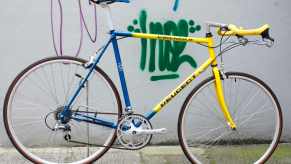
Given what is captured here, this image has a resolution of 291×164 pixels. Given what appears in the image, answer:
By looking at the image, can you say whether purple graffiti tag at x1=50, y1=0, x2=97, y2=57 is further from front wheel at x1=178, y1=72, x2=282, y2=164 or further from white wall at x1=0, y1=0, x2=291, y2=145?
front wheel at x1=178, y1=72, x2=282, y2=164

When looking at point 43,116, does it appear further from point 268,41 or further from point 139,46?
point 268,41

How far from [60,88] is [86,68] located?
93 centimetres

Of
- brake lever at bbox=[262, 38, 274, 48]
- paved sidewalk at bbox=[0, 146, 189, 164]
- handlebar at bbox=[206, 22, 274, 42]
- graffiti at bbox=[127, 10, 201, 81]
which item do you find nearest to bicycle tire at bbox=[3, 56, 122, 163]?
paved sidewalk at bbox=[0, 146, 189, 164]

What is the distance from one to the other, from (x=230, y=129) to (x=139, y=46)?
1189mm

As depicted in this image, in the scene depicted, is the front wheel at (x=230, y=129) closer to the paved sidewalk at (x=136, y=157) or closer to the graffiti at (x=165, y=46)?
the paved sidewalk at (x=136, y=157)

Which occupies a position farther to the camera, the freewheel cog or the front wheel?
the front wheel

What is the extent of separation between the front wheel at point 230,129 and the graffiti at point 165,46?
427mm

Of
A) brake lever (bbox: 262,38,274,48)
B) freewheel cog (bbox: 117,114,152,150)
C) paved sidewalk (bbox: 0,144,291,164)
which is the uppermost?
brake lever (bbox: 262,38,274,48)

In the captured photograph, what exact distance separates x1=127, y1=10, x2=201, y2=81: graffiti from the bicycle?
1.42 feet

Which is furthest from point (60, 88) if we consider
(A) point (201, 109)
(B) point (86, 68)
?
(A) point (201, 109)

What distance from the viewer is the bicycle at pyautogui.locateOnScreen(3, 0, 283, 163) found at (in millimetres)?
4617

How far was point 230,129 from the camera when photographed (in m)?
4.89

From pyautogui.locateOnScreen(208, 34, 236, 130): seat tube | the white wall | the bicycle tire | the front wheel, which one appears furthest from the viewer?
the white wall

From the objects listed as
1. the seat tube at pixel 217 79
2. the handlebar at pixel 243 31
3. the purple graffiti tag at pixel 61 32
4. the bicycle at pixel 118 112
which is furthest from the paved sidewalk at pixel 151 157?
the handlebar at pixel 243 31
